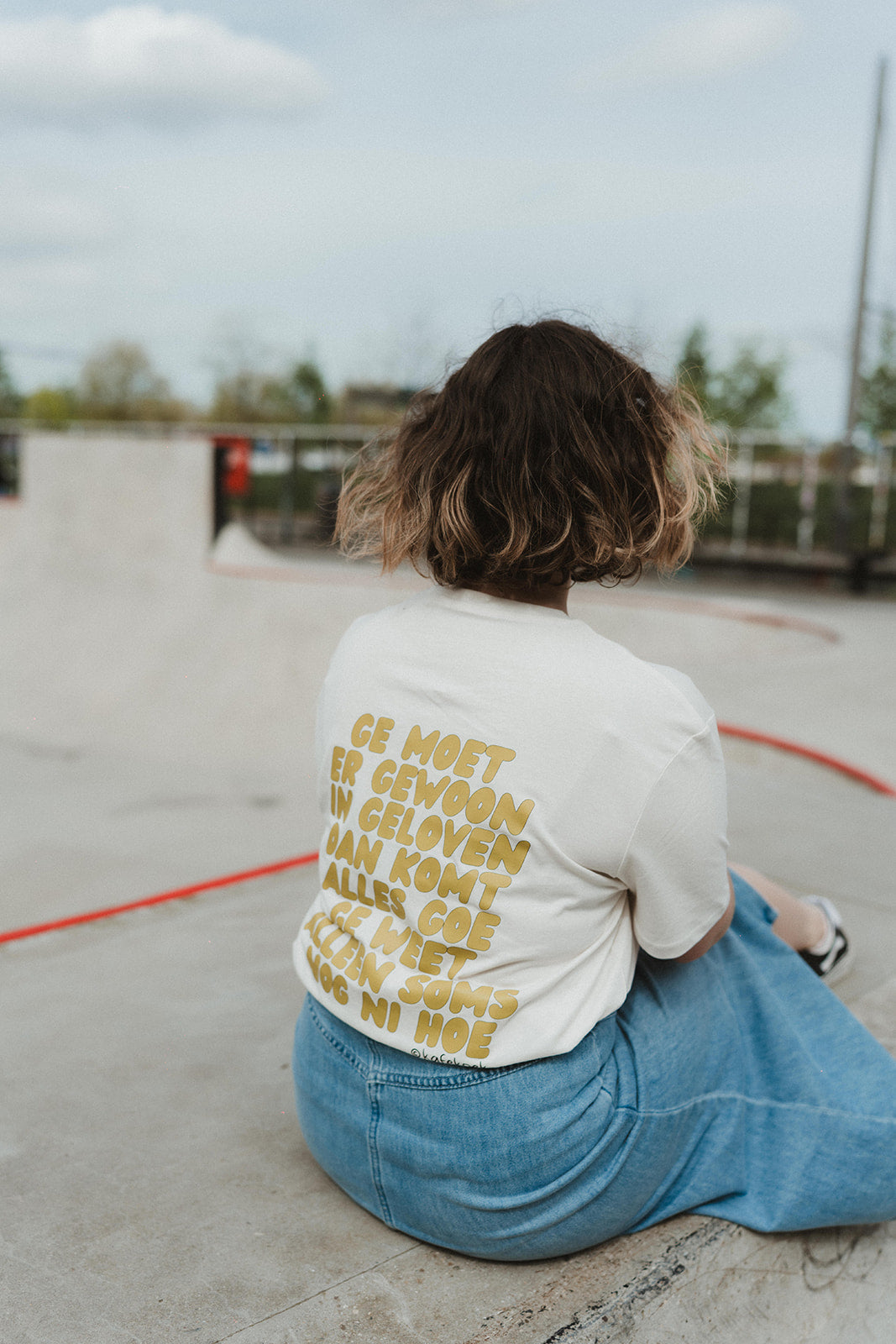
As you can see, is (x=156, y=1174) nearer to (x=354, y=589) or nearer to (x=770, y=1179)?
(x=770, y=1179)

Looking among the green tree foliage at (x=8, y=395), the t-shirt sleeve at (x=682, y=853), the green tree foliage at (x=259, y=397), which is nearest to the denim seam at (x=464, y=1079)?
the t-shirt sleeve at (x=682, y=853)

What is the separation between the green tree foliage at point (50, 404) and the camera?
58506 mm

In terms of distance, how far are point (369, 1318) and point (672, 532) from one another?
3.71 feet

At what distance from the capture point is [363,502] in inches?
63.6

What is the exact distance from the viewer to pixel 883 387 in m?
26.4

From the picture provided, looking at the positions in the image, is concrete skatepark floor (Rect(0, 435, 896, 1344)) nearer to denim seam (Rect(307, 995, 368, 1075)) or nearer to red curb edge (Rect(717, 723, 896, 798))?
red curb edge (Rect(717, 723, 896, 798))

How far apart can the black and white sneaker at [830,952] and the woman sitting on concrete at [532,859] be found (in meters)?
0.67

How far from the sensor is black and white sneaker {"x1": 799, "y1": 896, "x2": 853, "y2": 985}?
225cm

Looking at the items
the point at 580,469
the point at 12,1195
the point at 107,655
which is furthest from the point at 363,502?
the point at 107,655

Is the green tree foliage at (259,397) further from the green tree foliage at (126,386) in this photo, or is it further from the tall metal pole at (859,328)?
the tall metal pole at (859,328)

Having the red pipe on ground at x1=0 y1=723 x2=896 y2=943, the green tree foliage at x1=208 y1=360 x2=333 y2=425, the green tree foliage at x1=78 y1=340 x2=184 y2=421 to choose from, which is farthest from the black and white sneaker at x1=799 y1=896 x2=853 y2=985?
the green tree foliage at x1=78 y1=340 x2=184 y2=421

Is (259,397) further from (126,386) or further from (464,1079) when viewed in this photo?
(464,1079)

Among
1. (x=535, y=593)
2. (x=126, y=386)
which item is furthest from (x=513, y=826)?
(x=126, y=386)

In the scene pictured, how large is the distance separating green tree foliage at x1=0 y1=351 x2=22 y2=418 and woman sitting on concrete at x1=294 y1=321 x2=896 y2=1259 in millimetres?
66912
